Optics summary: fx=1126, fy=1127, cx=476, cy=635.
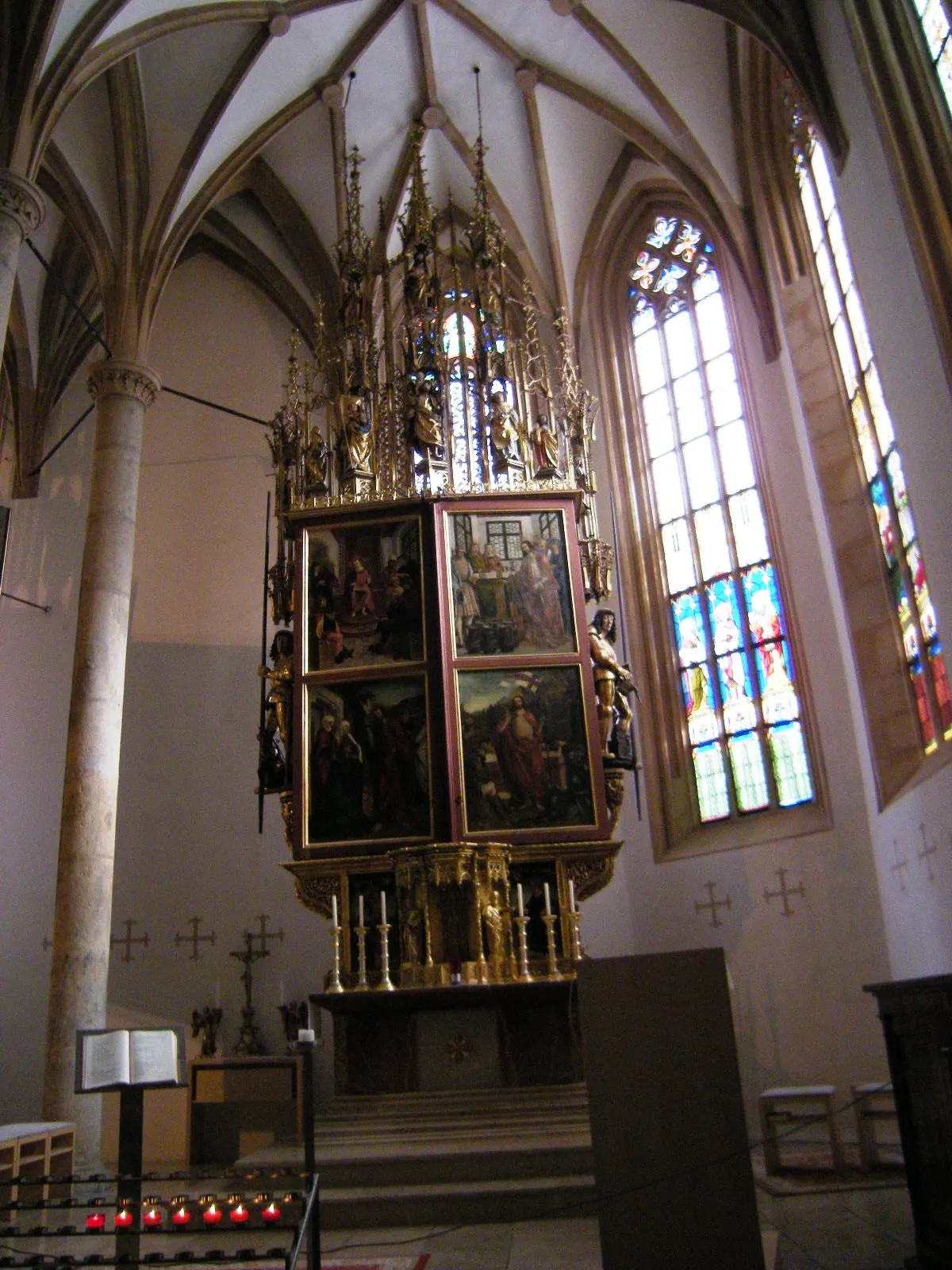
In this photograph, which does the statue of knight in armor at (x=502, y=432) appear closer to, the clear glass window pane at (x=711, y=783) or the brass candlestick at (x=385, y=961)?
the clear glass window pane at (x=711, y=783)

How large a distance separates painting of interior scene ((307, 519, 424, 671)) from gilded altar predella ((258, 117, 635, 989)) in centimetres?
2

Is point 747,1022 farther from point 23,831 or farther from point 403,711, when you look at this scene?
point 23,831

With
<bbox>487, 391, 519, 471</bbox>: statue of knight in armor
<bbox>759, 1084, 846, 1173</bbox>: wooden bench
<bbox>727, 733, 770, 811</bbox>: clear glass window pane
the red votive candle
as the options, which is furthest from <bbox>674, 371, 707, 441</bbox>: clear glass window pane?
the red votive candle

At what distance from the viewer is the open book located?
510 centimetres

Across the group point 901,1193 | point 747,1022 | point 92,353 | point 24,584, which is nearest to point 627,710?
point 747,1022

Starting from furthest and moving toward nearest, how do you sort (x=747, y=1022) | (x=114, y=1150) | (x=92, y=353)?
1. (x=92, y=353)
2. (x=114, y=1150)
3. (x=747, y=1022)

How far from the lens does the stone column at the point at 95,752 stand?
10.2m

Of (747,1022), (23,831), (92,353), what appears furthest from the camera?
(92,353)

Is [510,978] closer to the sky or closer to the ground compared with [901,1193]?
closer to the sky

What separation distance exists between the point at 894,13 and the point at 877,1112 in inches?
329

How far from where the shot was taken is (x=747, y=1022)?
1137 cm

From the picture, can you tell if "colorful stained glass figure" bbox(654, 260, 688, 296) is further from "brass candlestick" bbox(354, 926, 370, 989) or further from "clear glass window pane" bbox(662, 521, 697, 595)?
"brass candlestick" bbox(354, 926, 370, 989)

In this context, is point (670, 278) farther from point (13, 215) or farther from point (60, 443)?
point (60, 443)

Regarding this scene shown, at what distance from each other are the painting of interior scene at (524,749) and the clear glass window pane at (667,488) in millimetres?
3842
